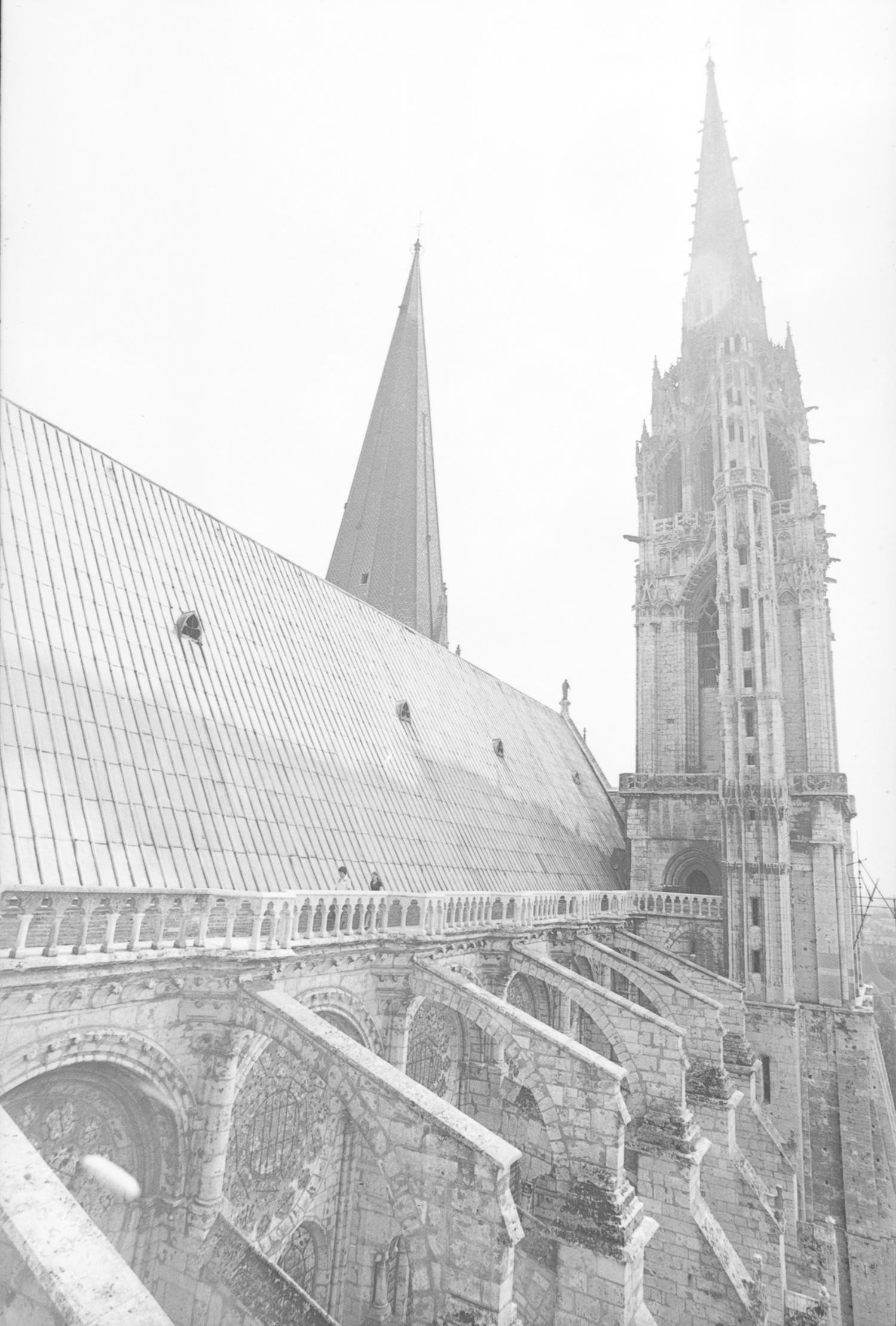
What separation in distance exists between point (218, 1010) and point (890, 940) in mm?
129183

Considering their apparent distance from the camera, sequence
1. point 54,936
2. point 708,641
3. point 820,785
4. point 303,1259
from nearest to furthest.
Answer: point 54,936 → point 303,1259 → point 820,785 → point 708,641

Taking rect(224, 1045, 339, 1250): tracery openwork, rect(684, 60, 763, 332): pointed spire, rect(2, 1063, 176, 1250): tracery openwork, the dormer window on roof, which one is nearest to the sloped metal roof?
the dormer window on roof

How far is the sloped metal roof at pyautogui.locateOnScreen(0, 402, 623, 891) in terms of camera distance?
1027cm

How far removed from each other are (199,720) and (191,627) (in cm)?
185

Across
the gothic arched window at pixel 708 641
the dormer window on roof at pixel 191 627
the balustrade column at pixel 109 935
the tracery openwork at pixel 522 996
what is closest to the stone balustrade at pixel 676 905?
the gothic arched window at pixel 708 641

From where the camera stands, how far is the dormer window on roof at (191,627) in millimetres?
13852

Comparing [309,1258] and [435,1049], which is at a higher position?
[435,1049]

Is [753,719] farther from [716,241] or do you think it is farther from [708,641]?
[716,241]

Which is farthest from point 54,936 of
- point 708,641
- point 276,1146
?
point 708,641

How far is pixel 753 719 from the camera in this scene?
2788cm

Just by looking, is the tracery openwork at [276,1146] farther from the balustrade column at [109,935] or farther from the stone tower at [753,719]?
the stone tower at [753,719]

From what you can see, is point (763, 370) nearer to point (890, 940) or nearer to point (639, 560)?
point (639, 560)

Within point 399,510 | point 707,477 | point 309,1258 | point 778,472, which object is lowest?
point 309,1258

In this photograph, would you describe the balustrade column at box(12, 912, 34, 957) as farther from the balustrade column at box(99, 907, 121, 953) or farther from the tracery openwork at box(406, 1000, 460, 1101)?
the tracery openwork at box(406, 1000, 460, 1101)
